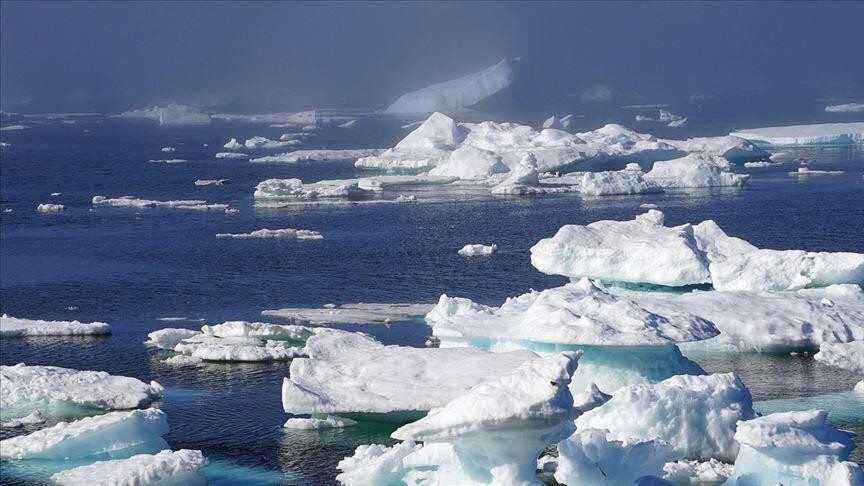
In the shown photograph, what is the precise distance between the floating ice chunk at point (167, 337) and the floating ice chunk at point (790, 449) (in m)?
11.2

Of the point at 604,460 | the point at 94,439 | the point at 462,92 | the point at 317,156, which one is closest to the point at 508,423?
the point at 604,460

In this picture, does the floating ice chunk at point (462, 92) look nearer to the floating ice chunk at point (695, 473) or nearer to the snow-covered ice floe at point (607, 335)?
the snow-covered ice floe at point (607, 335)

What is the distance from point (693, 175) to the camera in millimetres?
41250

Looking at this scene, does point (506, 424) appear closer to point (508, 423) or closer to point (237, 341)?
point (508, 423)

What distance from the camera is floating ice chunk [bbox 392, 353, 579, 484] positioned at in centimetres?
1075

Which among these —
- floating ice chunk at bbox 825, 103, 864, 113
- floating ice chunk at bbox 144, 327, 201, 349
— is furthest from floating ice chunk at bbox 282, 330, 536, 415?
floating ice chunk at bbox 825, 103, 864, 113

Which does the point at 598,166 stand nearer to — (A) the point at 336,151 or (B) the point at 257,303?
(A) the point at 336,151

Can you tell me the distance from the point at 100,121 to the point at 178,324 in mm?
83663

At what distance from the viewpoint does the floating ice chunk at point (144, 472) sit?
12969 millimetres

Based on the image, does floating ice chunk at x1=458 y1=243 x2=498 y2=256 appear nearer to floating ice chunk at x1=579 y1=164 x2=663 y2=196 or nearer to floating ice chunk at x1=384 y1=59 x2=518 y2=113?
floating ice chunk at x1=579 y1=164 x2=663 y2=196

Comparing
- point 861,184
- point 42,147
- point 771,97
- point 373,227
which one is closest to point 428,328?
point 373,227

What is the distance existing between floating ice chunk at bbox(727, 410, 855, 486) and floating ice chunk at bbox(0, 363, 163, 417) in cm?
855

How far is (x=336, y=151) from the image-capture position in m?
57.8

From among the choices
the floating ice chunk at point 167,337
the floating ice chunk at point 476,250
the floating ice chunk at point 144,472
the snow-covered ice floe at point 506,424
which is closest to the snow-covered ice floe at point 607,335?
the snow-covered ice floe at point 506,424
